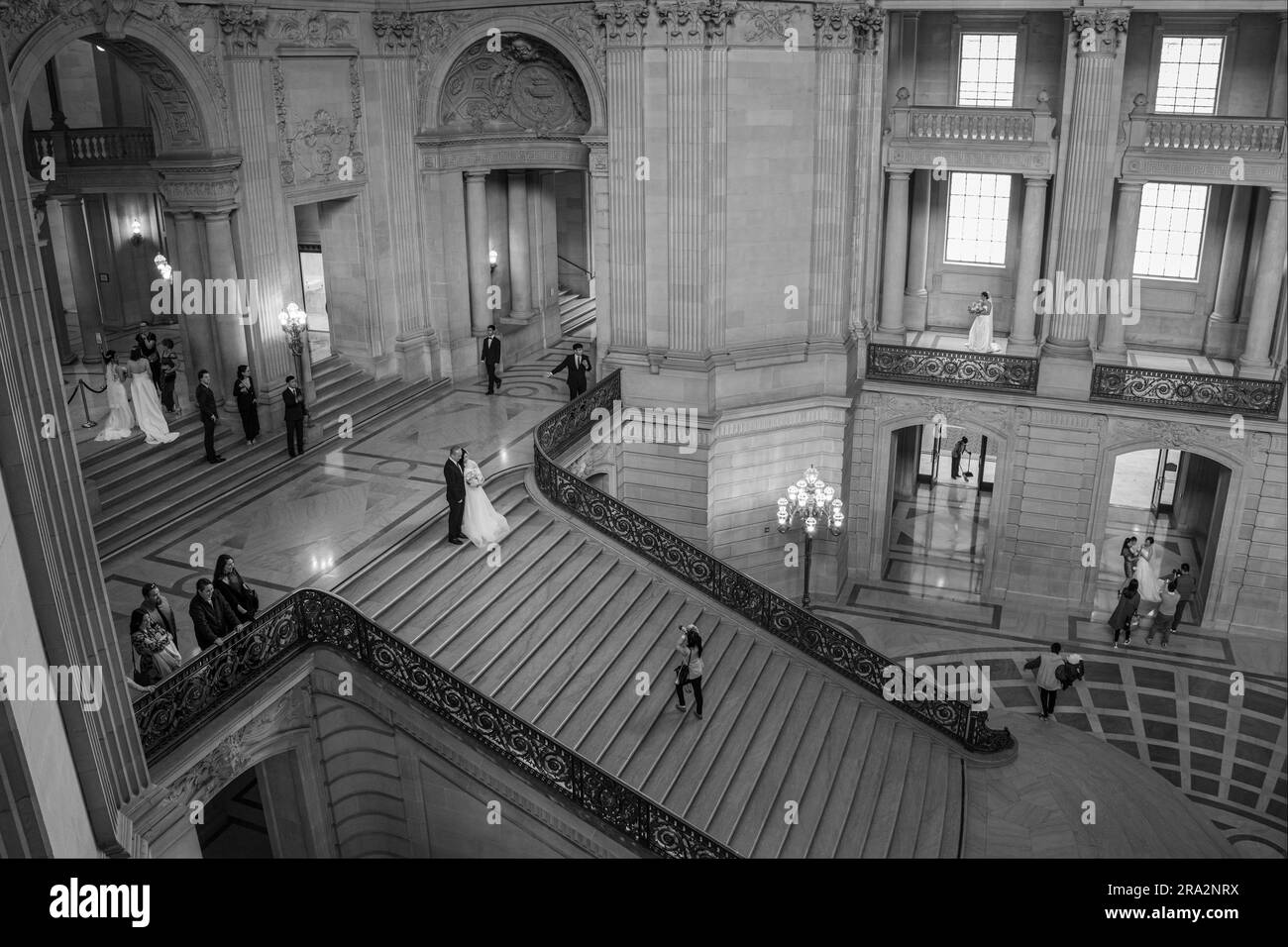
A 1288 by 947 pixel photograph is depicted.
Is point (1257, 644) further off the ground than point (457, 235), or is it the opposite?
point (457, 235)

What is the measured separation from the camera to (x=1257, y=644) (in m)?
19.9

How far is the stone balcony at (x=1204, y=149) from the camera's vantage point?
18750mm

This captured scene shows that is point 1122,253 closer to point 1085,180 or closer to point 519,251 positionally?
point 1085,180

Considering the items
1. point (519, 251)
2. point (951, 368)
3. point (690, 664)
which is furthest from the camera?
point (519, 251)

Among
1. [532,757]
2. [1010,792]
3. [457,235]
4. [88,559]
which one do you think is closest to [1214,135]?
[1010,792]

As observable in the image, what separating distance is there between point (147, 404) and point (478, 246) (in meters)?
7.21

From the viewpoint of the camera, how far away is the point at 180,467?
16734mm

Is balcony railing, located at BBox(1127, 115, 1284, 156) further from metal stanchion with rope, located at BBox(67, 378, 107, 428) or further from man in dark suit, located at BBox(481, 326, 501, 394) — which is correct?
metal stanchion with rope, located at BBox(67, 378, 107, 428)

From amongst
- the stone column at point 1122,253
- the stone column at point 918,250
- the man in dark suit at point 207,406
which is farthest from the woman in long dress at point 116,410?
the stone column at point 1122,253

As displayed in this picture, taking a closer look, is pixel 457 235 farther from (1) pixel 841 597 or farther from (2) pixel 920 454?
(2) pixel 920 454

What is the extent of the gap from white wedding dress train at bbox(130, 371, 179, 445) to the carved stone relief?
720 centimetres

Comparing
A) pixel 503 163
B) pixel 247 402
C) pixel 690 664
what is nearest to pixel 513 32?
pixel 503 163

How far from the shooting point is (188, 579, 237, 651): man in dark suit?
451 inches

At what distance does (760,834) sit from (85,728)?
24.9 ft
